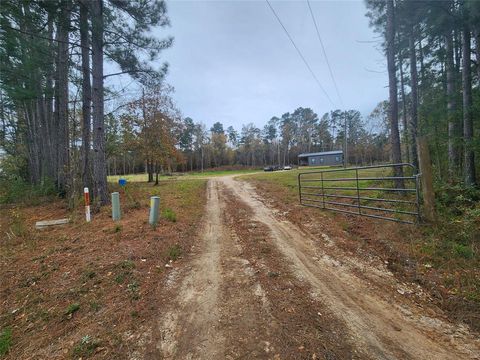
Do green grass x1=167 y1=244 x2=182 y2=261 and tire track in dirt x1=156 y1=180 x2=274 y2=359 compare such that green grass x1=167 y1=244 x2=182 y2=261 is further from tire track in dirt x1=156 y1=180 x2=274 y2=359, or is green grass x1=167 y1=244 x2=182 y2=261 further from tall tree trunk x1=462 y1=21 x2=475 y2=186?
tall tree trunk x1=462 y1=21 x2=475 y2=186

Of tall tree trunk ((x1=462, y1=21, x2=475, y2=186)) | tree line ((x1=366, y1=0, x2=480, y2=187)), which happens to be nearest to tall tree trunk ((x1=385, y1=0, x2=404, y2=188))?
tree line ((x1=366, y1=0, x2=480, y2=187))


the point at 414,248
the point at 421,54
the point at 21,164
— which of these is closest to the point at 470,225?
the point at 414,248

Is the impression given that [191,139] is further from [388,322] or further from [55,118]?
[388,322]

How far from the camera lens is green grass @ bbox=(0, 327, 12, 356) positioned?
2.36 m

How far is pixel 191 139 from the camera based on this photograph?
64.3m

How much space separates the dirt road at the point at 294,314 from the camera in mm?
2121

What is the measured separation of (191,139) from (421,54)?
2241 inches

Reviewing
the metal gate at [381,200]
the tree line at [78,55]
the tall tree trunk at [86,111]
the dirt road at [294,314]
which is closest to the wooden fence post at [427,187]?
the metal gate at [381,200]

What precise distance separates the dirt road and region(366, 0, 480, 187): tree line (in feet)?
22.2

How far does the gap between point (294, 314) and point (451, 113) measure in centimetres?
945

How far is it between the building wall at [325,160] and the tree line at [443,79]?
3363cm

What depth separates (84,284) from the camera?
3346mm

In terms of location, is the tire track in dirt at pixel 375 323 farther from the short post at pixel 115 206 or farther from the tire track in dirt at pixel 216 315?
the short post at pixel 115 206

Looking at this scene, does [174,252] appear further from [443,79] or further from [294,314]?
[443,79]
